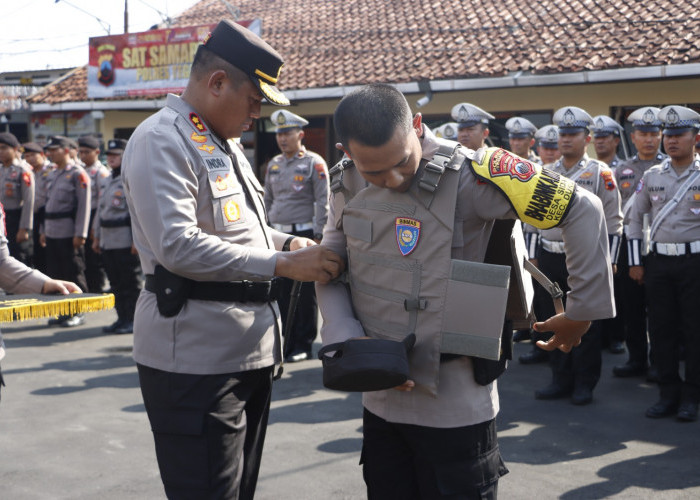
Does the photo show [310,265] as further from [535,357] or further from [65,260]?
[65,260]

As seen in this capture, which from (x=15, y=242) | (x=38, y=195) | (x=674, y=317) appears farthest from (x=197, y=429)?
(x=38, y=195)

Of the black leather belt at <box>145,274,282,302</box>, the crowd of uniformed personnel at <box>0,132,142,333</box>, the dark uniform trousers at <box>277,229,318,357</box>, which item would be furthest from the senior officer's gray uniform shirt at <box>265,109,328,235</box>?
the black leather belt at <box>145,274,282,302</box>

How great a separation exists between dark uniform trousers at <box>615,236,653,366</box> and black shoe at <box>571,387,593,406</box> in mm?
1111

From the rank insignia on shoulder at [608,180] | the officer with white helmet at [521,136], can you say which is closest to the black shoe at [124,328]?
the officer with white helmet at [521,136]

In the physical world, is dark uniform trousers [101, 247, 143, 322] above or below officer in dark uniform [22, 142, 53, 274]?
below

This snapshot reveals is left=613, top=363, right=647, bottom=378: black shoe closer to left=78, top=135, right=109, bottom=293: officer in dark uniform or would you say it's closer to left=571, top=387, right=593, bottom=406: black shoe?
left=571, top=387, right=593, bottom=406: black shoe

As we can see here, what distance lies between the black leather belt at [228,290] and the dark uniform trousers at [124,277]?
6386 mm

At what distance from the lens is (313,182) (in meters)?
7.77

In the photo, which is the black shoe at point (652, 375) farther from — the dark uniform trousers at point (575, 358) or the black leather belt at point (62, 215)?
the black leather belt at point (62, 215)

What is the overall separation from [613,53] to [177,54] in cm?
996

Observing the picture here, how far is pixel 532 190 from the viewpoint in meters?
2.30

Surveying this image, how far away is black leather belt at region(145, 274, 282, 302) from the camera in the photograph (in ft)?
8.68

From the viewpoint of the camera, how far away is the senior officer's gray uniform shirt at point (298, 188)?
7.73m

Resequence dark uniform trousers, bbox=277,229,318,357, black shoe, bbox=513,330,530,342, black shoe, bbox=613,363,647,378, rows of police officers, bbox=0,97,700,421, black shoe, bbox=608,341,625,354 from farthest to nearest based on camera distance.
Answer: black shoe, bbox=513,330,530,342
black shoe, bbox=608,341,625,354
dark uniform trousers, bbox=277,229,318,357
black shoe, bbox=613,363,647,378
rows of police officers, bbox=0,97,700,421
